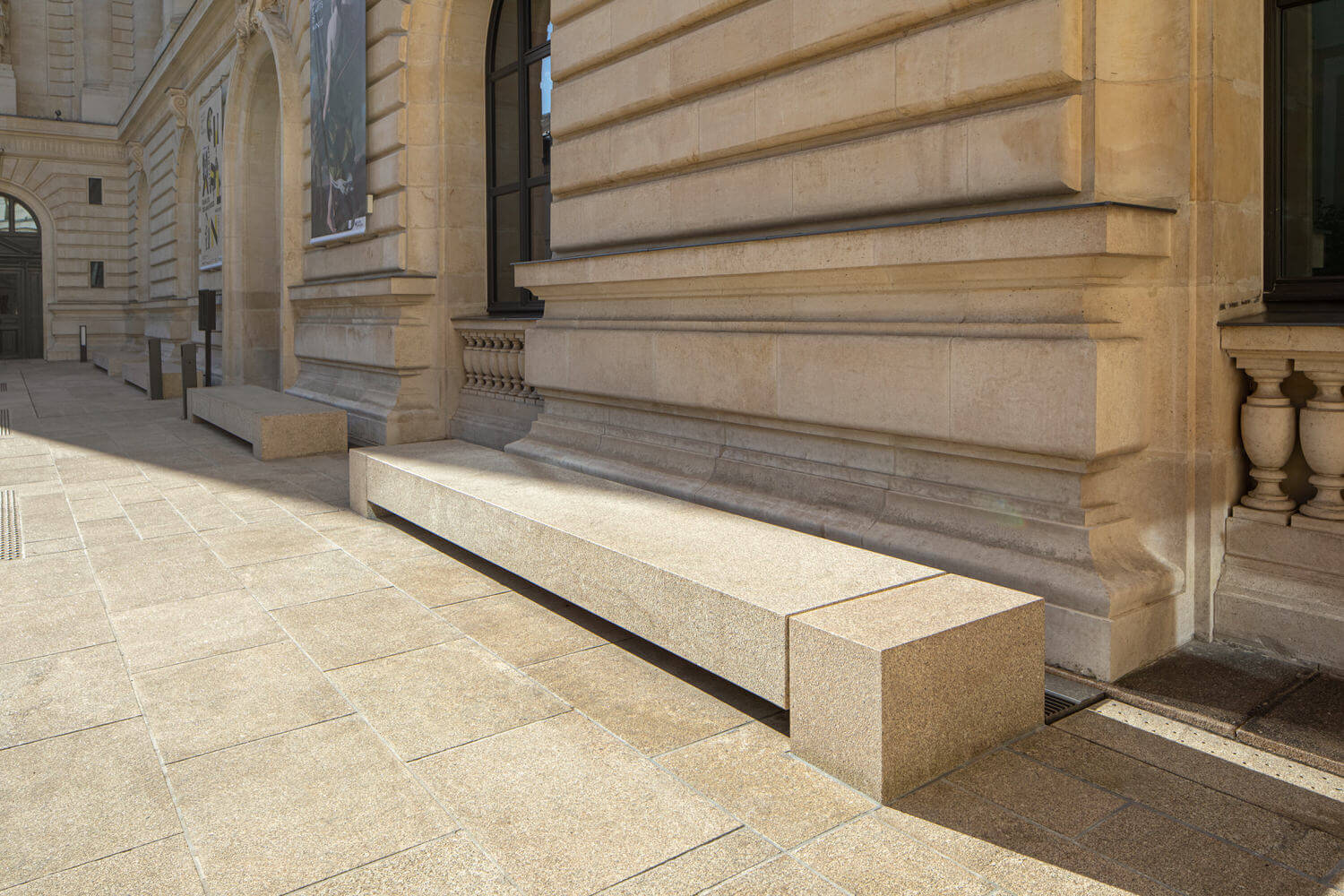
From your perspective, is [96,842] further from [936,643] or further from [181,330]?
[181,330]

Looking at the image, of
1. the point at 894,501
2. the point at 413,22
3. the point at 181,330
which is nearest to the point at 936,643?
the point at 894,501

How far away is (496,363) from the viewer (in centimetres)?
996

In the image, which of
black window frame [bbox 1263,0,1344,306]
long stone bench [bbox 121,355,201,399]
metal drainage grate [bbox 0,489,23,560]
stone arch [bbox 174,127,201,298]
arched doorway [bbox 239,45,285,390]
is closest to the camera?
black window frame [bbox 1263,0,1344,306]

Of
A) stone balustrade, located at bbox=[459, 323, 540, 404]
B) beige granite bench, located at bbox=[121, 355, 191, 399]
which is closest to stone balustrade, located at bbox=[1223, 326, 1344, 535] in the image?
stone balustrade, located at bbox=[459, 323, 540, 404]

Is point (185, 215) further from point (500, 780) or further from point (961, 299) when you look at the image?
point (500, 780)

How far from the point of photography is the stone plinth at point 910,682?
3062 mm

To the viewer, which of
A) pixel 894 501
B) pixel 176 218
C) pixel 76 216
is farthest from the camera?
pixel 76 216

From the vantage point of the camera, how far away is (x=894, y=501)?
500 cm

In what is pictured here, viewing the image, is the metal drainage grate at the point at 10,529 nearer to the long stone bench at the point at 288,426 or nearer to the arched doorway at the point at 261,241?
the long stone bench at the point at 288,426

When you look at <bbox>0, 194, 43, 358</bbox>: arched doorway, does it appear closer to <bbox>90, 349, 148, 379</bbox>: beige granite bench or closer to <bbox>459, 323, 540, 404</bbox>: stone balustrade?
<bbox>90, 349, 148, 379</bbox>: beige granite bench

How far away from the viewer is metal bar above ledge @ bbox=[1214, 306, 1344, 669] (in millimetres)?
4016

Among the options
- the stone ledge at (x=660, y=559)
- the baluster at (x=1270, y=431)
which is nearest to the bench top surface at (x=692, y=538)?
the stone ledge at (x=660, y=559)

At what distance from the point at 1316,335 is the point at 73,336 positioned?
37.7m

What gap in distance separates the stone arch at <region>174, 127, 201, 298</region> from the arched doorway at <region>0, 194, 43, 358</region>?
12169 millimetres
